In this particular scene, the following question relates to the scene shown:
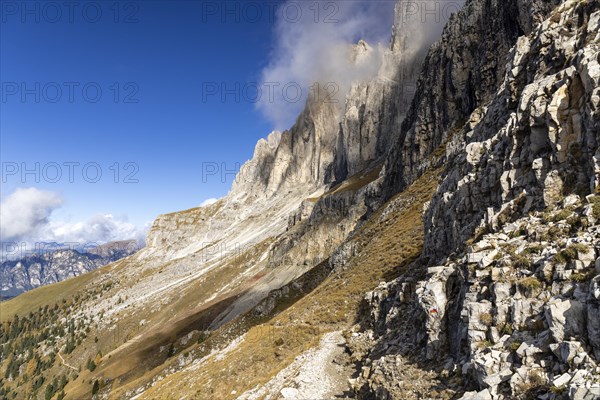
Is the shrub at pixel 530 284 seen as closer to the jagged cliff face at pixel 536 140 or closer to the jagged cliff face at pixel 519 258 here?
the jagged cliff face at pixel 519 258

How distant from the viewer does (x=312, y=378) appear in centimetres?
2311

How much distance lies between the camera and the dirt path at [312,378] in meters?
21.3

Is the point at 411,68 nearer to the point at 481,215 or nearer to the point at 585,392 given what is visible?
the point at 481,215

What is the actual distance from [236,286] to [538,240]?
109m

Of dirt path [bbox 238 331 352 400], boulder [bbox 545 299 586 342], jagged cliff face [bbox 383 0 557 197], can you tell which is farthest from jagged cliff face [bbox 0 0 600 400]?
jagged cliff face [bbox 383 0 557 197]

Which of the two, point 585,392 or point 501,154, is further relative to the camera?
point 501,154

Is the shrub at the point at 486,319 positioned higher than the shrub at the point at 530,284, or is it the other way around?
the shrub at the point at 530,284

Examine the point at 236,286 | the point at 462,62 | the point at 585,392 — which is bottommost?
the point at 236,286

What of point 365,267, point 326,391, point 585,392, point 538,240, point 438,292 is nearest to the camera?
point 585,392

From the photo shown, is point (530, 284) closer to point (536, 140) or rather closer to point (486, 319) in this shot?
point (486, 319)

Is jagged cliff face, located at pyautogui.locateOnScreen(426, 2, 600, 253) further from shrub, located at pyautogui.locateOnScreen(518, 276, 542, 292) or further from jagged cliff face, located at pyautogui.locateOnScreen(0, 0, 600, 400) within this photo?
shrub, located at pyautogui.locateOnScreen(518, 276, 542, 292)

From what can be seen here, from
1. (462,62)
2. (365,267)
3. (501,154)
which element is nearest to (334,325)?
(365,267)

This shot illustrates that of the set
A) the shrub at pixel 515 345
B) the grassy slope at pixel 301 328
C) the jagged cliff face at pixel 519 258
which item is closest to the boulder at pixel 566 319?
the jagged cliff face at pixel 519 258

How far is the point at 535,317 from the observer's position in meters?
12.1
